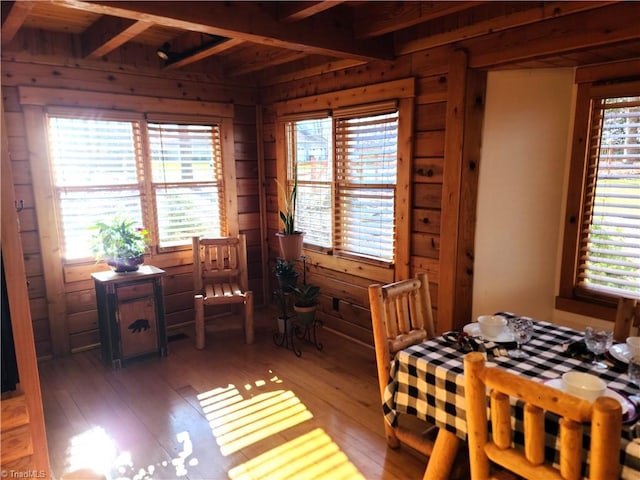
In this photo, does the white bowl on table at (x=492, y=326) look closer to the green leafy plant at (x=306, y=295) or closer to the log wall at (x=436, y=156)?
the log wall at (x=436, y=156)

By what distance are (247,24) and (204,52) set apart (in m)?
0.91

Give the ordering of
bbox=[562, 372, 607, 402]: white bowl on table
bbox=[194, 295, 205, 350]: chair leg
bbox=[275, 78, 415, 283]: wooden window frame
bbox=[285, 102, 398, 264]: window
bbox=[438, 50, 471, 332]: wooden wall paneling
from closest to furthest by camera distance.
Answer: bbox=[562, 372, 607, 402]: white bowl on table < bbox=[438, 50, 471, 332]: wooden wall paneling < bbox=[275, 78, 415, 283]: wooden window frame < bbox=[285, 102, 398, 264]: window < bbox=[194, 295, 205, 350]: chair leg

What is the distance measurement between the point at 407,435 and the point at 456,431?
0.57 meters

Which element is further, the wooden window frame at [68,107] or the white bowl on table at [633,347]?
the wooden window frame at [68,107]

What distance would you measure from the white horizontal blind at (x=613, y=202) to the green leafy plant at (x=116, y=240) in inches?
125

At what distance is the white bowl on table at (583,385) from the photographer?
4.56 feet

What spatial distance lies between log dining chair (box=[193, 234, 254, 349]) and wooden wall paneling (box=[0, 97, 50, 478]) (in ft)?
7.30

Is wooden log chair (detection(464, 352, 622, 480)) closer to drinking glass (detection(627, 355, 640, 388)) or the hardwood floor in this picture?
drinking glass (detection(627, 355, 640, 388))

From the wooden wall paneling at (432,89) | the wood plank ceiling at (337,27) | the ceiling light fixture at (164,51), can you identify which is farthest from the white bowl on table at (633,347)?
the ceiling light fixture at (164,51)

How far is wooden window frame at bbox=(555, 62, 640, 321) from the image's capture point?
2510 millimetres

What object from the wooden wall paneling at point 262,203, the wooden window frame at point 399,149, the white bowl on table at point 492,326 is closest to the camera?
the white bowl on table at point 492,326

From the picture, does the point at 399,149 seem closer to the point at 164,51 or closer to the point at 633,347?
the point at 633,347

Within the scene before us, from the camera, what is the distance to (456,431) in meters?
1.67

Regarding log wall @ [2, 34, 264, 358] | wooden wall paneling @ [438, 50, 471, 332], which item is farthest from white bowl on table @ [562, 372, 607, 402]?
log wall @ [2, 34, 264, 358]
